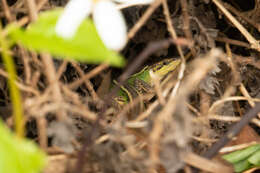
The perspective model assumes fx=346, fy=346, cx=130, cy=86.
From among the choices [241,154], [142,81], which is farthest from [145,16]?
[142,81]

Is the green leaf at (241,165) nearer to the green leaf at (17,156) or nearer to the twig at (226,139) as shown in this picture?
the twig at (226,139)

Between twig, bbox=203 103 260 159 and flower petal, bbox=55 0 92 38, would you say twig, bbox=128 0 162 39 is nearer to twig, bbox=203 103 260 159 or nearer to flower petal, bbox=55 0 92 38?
flower petal, bbox=55 0 92 38

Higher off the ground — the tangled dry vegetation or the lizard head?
the tangled dry vegetation

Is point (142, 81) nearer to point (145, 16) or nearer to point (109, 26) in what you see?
point (145, 16)

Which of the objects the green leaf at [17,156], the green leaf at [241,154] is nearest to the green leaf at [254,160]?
the green leaf at [241,154]

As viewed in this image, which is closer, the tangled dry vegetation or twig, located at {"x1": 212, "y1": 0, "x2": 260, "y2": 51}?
Result: the tangled dry vegetation

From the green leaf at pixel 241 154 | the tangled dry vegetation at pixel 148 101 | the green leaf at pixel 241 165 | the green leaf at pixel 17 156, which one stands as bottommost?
the green leaf at pixel 241 165

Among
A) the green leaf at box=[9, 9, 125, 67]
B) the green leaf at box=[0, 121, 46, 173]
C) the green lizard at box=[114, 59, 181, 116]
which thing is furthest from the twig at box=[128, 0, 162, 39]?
the green lizard at box=[114, 59, 181, 116]
